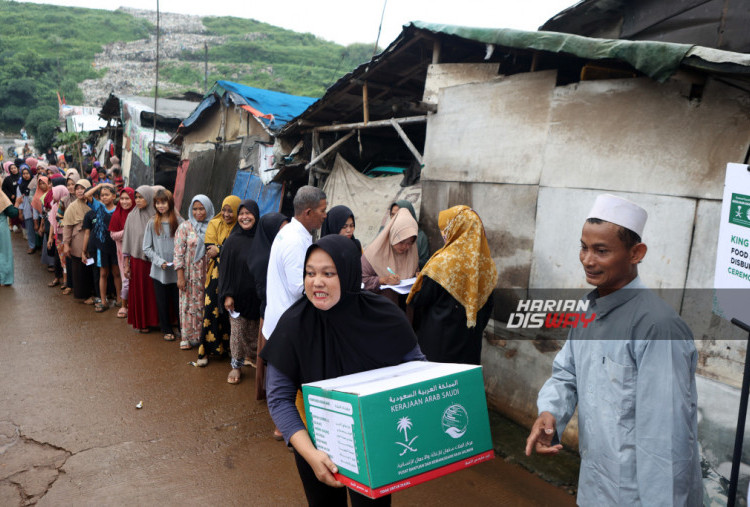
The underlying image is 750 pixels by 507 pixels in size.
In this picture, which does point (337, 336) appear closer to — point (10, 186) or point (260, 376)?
point (260, 376)

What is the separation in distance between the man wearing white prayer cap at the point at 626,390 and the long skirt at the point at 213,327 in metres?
4.06

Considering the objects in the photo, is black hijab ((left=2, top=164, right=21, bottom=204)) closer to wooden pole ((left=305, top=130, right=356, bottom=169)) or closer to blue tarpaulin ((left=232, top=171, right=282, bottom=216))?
blue tarpaulin ((left=232, top=171, right=282, bottom=216))

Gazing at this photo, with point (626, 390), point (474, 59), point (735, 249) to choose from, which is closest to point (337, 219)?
point (474, 59)

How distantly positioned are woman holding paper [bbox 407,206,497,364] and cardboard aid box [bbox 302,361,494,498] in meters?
1.84

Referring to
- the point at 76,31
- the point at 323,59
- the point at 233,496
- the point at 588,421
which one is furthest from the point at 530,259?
the point at 76,31

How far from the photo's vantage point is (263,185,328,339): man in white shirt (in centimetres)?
340

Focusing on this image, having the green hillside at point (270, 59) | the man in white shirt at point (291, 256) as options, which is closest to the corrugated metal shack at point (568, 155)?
the man in white shirt at point (291, 256)

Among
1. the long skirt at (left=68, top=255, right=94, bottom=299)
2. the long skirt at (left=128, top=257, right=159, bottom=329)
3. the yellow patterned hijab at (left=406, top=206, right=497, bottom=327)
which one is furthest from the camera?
the long skirt at (left=68, top=255, right=94, bottom=299)

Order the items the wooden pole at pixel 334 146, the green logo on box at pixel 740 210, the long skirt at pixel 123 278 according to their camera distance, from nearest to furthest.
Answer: the green logo on box at pixel 740 210 < the long skirt at pixel 123 278 < the wooden pole at pixel 334 146

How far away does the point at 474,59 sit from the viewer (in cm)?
524

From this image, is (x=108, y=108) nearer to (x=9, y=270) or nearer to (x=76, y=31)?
(x=9, y=270)

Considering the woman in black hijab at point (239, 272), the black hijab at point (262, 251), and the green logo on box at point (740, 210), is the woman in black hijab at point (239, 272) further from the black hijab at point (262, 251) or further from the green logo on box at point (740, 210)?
the green logo on box at point (740, 210)

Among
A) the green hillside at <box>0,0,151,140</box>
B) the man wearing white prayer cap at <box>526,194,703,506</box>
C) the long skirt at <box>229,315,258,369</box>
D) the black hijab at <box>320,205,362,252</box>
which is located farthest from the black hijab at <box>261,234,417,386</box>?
the green hillside at <box>0,0,151,140</box>

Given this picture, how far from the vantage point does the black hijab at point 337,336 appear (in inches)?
77.0
